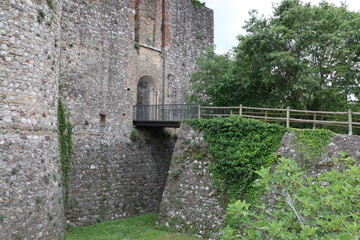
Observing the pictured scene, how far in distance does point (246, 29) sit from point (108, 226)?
10088mm

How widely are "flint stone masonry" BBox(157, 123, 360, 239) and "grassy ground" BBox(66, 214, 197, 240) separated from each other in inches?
22.0

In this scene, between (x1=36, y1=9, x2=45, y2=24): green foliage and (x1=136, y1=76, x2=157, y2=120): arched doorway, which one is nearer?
(x1=36, y1=9, x2=45, y2=24): green foliage

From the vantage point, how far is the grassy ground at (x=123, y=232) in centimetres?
1059

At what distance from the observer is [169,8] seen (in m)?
17.2

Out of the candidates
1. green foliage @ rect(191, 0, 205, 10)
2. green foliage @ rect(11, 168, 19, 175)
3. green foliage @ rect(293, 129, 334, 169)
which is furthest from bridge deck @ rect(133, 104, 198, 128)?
green foliage @ rect(191, 0, 205, 10)

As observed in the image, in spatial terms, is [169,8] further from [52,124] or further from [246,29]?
[52,124]

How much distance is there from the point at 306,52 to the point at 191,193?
7.31m

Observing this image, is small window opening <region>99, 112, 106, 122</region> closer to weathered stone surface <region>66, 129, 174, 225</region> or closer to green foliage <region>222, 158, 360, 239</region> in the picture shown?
weathered stone surface <region>66, 129, 174, 225</region>

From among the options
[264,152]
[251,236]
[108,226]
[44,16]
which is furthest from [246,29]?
[251,236]

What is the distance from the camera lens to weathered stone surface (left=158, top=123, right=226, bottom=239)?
35.3ft

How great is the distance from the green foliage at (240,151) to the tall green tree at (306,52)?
307 centimetres

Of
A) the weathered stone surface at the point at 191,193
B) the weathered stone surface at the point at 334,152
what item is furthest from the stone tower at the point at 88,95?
the weathered stone surface at the point at 334,152

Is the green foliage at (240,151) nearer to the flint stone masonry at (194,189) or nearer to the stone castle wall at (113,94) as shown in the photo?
the flint stone masonry at (194,189)

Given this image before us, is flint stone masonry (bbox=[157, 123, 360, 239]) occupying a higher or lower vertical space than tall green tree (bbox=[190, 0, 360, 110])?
lower
